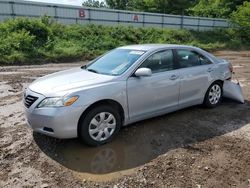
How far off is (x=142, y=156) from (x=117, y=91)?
1090 mm

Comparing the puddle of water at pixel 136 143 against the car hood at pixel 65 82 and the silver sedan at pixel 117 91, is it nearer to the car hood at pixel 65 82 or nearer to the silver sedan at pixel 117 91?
the silver sedan at pixel 117 91

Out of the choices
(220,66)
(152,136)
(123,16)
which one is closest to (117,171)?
(152,136)

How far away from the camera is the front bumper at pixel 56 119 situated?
162 inches

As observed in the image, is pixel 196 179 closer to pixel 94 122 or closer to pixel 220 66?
pixel 94 122

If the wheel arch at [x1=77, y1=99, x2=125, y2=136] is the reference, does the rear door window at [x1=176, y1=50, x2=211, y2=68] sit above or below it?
above

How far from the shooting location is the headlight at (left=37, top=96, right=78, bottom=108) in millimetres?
4145

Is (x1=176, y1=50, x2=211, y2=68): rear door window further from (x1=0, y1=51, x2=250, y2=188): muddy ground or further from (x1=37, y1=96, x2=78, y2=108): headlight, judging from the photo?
(x1=37, y1=96, x2=78, y2=108): headlight

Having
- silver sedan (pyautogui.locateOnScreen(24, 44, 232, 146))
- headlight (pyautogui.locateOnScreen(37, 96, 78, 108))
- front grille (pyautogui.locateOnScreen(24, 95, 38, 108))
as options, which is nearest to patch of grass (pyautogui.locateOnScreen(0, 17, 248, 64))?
front grille (pyautogui.locateOnScreen(24, 95, 38, 108))

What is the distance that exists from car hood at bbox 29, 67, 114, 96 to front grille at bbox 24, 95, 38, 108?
12cm

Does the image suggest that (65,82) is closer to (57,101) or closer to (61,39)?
(57,101)

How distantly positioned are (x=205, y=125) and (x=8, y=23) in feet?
53.4

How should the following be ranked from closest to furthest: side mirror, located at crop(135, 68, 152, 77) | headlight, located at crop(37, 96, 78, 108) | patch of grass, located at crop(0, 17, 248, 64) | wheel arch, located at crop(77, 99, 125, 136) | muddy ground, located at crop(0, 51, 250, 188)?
muddy ground, located at crop(0, 51, 250, 188), headlight, located at crop(37, 96, 78, 108), wheel arch, located at crop(77, 99, 125, 136), side mirror, located at crop(135, 68, 152, 77), patch of grass, located at crop(0, 17, 248, 64)

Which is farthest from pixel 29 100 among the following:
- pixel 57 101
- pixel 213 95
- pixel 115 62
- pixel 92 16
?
pixel 92 16

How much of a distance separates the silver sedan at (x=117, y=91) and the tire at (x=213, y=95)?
31 mm
